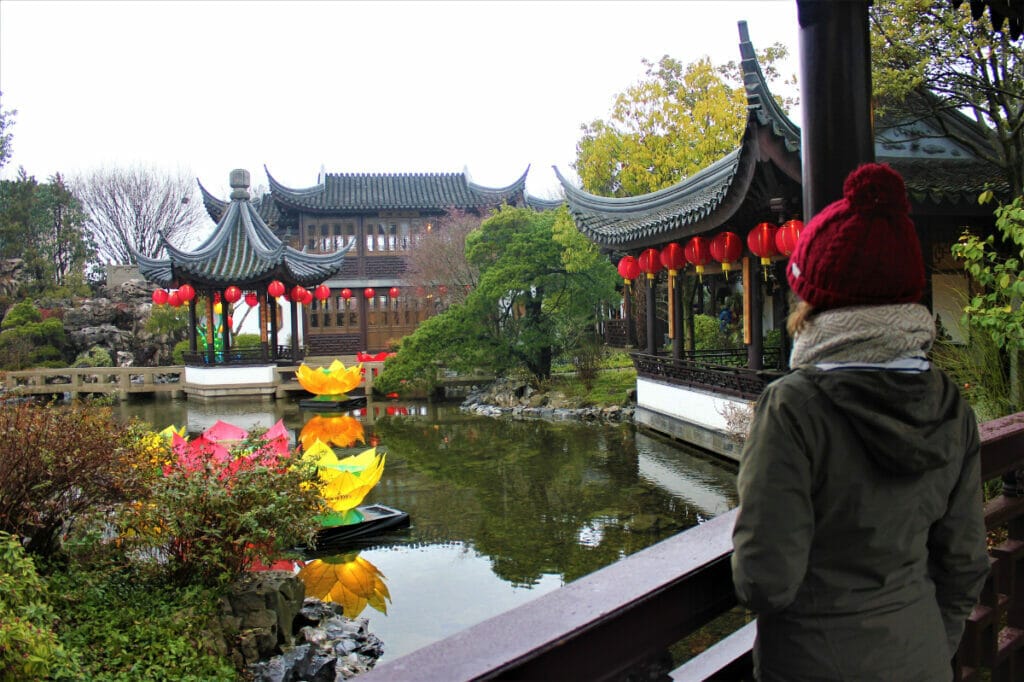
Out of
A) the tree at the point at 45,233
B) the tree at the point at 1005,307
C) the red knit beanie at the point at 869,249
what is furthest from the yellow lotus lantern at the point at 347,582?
the tree at the point at 45,233

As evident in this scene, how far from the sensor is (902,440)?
3.49 feet

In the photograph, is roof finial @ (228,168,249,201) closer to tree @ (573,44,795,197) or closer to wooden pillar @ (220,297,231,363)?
wooden pillar @ (220,297,231,363)

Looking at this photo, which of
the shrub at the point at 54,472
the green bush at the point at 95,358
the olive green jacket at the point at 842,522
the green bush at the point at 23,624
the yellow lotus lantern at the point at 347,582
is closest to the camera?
the olive green jacket at the point at 842,522

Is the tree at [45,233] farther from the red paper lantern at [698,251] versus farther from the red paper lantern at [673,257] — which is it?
the red paper lantern at [698,251]

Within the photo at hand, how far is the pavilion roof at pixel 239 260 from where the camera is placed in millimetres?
16172

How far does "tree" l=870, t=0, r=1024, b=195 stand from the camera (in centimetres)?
699

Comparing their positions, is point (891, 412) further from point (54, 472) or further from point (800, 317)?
point (54, 472)

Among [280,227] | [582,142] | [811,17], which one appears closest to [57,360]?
[280,227]

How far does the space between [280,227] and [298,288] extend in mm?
8196

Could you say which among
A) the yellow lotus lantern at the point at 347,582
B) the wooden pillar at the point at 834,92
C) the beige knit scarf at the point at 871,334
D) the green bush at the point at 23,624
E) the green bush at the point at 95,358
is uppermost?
the wooden pillar at the point at 834,92

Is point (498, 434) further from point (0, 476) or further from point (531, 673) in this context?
point (531, 673)

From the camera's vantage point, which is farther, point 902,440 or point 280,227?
point 280,227

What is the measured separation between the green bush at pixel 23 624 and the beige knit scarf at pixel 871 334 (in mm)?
2502

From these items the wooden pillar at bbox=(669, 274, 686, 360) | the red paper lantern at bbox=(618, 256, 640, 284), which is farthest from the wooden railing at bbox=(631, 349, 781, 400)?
the red paper lantern at bbox=(618, 256, 640, 284)
